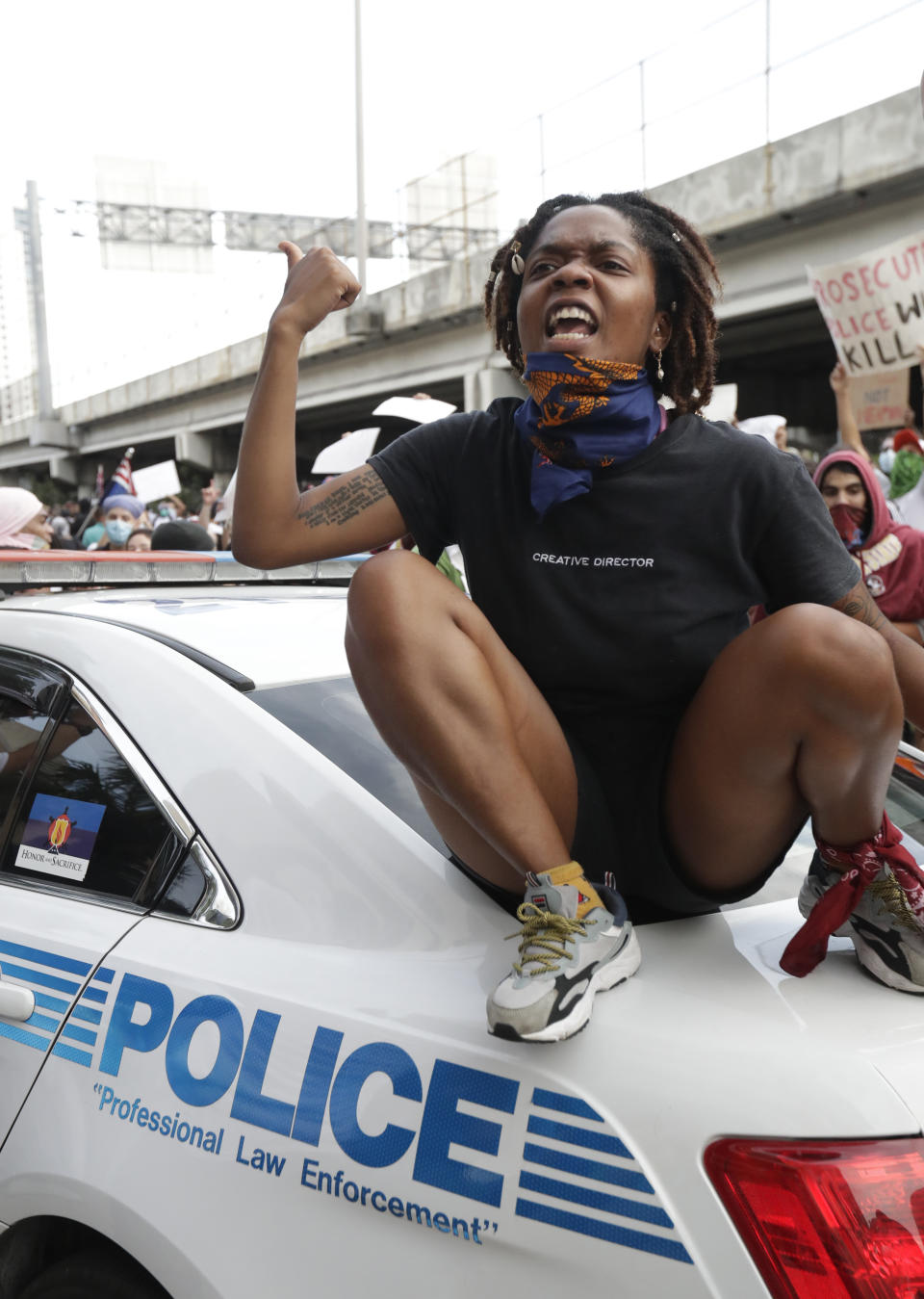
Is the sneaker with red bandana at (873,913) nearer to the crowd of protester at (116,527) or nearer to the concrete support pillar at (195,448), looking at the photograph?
the crowd of protester at (116,527)

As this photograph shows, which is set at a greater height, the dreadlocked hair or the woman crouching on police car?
the dreadlocked hair

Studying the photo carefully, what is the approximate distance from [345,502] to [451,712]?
552 millimetres

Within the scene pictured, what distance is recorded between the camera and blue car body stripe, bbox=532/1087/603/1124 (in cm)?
130

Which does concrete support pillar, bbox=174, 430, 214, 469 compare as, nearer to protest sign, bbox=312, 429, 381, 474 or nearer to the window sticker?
protest sign, bbox=312, 429, 381, 474

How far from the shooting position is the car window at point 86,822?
6.13 feet

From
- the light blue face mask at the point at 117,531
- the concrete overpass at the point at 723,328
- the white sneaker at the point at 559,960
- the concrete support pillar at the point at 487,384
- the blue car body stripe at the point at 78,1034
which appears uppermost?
the concrete overpass at the point at 723,328

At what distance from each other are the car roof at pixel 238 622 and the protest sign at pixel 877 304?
4679 millimetres

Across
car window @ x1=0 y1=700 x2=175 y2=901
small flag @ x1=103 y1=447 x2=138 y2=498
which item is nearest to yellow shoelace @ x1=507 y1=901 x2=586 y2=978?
car window @ x1=0 y1=700 x2=175 y2=901

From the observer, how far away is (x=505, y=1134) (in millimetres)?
1343

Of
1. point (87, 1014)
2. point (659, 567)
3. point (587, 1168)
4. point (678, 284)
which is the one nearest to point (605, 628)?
point (659, 567)

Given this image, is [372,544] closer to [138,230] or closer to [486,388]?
[486,388]

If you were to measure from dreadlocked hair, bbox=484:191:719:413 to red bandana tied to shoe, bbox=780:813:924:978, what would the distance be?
34.6 inches

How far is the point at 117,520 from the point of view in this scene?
906 cm

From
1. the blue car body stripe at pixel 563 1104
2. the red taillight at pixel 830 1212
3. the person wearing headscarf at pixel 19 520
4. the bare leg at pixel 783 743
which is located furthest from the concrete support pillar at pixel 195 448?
the red taillight at pixel 830 1212
